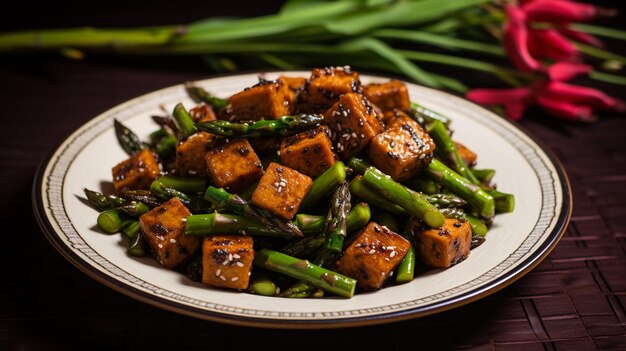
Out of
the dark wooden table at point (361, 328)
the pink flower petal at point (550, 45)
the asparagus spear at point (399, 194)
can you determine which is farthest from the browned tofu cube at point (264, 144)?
the pink flower petal at point (550, 45)

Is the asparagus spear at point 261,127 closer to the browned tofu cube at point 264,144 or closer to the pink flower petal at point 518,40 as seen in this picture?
the browned tofu cube at point 264,144

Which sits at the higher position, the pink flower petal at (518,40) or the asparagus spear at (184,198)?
the asparagus spear at (184,198)

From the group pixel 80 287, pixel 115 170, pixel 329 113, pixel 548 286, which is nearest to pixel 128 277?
pixel 80 287

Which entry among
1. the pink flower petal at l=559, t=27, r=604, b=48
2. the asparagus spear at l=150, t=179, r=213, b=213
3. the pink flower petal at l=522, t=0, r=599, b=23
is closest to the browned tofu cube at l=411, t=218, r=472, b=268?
the asparagus spear at l=150, t=179, r=213, b=213

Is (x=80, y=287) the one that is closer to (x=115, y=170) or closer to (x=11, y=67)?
(x=115, y=170)

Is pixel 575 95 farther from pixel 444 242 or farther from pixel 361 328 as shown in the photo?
pixel 361 328

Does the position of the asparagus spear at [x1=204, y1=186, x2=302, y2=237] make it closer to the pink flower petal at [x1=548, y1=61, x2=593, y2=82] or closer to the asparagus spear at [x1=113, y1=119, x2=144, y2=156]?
the asparagus spear at [x1=113, y1=119, x2=144, y2=156]
